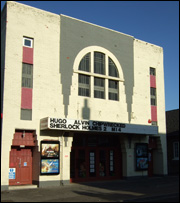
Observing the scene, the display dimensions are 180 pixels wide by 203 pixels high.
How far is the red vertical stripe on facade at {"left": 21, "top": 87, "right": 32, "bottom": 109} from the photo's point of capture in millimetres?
19438

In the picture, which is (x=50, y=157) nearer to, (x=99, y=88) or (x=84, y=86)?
(x=84, y=86)

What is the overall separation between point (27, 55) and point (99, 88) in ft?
20.0

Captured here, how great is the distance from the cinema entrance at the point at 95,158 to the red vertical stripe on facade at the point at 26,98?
15.5 ft

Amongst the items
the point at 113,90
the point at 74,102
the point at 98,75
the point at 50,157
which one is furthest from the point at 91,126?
the point at 113,90

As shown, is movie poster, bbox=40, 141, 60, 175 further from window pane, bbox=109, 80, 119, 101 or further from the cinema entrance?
window pane, bbox=109, 80, 119, 101

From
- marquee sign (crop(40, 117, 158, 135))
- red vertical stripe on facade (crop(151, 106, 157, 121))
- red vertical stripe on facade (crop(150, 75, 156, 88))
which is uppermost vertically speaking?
red vertical stripe on facade (crop(150, 75, 156, 88))

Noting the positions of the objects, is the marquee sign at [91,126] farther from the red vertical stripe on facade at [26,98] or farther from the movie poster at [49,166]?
the movie poster at [49,166]

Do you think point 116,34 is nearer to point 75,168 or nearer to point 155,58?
point 155,58

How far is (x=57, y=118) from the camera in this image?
1909 centimetres

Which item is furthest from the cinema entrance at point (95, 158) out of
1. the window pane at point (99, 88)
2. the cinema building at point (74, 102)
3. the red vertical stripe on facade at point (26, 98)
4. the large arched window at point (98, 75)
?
the red vertical stripe on facade at point (26, 98)

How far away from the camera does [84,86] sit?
881 inches

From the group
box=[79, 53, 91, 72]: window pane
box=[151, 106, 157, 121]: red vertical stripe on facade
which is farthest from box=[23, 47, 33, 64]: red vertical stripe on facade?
box=[151, 106, 157, 121]: red vertical stripe on facade

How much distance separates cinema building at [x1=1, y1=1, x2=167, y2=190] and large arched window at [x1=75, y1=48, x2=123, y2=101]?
8 centimetres

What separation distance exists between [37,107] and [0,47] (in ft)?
15.5
